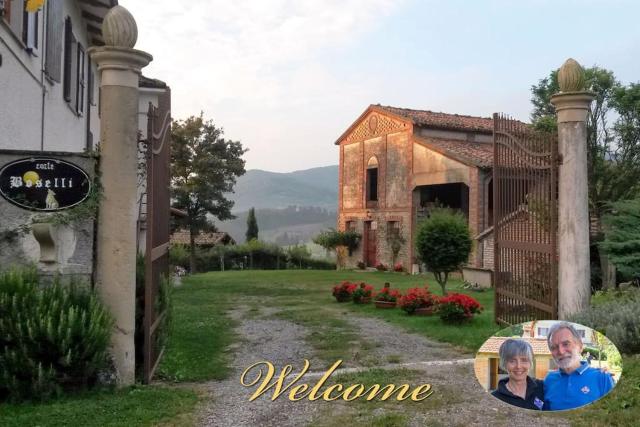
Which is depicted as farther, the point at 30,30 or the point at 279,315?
the point at 279,315

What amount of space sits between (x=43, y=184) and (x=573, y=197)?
19.5 ft

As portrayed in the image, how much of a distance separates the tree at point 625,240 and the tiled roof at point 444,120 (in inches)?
627

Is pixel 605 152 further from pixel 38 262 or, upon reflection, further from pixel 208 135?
pixel 208 135

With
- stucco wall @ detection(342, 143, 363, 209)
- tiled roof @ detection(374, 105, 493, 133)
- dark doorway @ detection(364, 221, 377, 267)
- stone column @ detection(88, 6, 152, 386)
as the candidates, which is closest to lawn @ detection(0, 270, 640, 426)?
stone column @ detection(88, 6, 152, 386)

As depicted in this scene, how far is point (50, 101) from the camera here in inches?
360

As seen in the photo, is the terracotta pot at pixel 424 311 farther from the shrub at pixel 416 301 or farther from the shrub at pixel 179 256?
the shrub at pixel 179 256

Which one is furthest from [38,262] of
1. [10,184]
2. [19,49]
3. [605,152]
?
[605,152]

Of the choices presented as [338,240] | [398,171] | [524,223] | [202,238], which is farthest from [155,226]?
[202,238]

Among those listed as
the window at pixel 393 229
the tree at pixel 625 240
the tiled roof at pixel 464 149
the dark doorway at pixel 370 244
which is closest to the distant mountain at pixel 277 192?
the dark doorway at pixel 370 244

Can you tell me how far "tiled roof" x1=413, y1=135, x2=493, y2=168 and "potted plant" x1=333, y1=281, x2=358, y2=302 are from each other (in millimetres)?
11086

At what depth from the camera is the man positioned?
11.4 ft

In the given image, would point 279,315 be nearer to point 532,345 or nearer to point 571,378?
point 532,345

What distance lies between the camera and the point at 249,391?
546 cm

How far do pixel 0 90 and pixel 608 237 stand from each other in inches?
429
